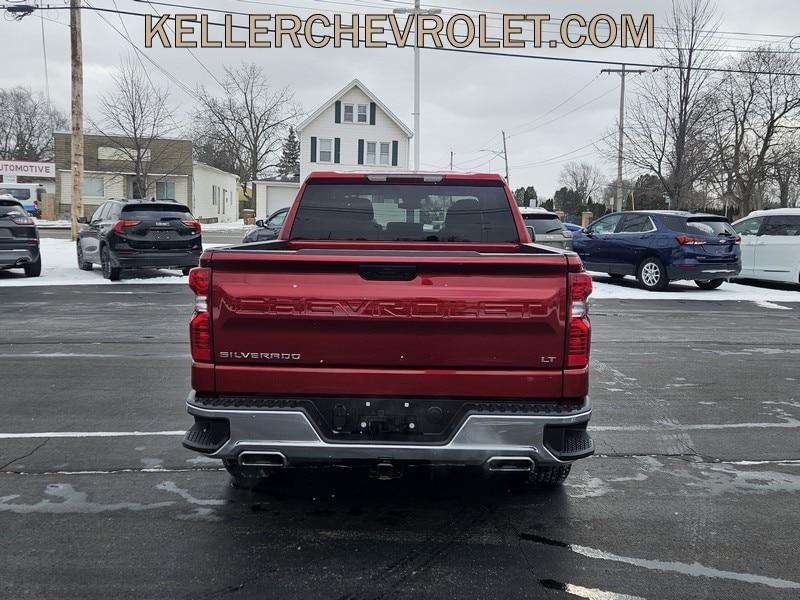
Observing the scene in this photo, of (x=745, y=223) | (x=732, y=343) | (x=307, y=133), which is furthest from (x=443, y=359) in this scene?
(x=307, y=133)

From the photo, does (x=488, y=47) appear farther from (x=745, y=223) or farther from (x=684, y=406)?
(x=684, y=406)

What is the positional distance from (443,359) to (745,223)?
16.3m

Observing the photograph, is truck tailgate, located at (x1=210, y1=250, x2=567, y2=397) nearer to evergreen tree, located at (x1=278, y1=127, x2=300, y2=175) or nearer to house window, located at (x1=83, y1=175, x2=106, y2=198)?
house window, located at (x1=83, y1=175, x2=106, y2=198)

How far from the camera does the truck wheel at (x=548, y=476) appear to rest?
4438 millimetres

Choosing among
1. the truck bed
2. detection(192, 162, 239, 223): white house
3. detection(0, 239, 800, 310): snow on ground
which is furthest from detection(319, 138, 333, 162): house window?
the truck bed

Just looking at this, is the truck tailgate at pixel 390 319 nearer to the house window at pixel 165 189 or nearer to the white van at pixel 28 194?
the house window at pixel 165 189

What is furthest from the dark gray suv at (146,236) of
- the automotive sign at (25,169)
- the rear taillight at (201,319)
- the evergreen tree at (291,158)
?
the evergreen tree at (291,158)

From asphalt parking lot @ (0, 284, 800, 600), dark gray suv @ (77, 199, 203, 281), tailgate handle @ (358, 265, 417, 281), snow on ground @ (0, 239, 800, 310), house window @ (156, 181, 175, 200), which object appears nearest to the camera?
asphalt parking lot @ (0, 284, 800, 600)

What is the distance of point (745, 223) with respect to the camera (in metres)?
17.8

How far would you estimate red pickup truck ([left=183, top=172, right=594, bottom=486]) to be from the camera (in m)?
3.55

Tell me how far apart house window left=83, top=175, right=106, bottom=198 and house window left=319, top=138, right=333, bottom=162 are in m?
14.7

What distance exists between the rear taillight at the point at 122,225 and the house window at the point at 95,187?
38066 millimetres

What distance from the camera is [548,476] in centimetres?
450

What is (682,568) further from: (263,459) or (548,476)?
(263,459)
